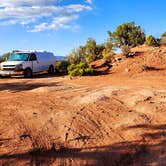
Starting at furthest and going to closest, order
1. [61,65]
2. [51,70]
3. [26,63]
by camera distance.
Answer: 1. [61,65]
2. [51,70]
3. [26,63]

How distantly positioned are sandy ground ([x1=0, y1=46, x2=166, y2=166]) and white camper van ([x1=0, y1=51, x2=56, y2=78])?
30.8 ft

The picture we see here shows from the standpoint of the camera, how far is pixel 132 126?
9336 mm

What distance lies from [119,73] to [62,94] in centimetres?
752

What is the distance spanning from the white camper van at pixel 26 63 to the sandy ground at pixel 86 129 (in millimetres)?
9387

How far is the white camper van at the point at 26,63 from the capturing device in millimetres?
21953

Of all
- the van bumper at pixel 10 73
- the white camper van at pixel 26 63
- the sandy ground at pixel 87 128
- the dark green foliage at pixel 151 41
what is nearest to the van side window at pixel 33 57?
the white camper van at pixel 26 63

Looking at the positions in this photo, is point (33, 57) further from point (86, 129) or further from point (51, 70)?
point (86, 129)

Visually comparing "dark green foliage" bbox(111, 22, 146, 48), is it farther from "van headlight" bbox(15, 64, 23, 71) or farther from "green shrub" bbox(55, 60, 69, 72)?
"van headlight" bbox(15, 64, 23, 71)

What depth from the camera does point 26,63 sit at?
22.4 m

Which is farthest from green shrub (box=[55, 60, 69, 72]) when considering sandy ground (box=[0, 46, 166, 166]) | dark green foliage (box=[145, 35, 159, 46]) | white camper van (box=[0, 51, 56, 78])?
sandy ground (box=[0, 46, 166, 166])

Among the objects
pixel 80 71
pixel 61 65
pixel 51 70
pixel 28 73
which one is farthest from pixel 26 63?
pixel 61 65

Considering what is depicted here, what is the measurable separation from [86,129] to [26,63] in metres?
13.9

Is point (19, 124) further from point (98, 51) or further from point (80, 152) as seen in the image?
point (98, 51)

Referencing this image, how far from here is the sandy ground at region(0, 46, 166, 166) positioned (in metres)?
7.83
